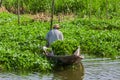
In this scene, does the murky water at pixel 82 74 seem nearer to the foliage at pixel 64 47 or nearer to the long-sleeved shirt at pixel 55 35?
the foliage at pixel 64 47

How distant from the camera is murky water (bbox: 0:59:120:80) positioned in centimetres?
1351

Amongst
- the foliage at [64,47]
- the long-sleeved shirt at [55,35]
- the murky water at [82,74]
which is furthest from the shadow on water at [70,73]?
the long-sleeved shirt at [55,35]

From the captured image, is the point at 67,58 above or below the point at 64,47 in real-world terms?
below

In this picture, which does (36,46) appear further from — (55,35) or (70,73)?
(70,73)

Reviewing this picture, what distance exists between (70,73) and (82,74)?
458 mm

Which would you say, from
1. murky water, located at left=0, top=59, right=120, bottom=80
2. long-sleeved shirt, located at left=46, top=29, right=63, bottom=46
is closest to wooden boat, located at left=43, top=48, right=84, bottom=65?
murky water, located at left=0, top=59, right=120, bottom=80

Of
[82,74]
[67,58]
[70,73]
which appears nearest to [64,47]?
[67,58]

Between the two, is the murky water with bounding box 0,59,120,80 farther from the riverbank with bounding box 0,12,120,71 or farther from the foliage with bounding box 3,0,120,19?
the foliage with bounding box 3,0,120,19

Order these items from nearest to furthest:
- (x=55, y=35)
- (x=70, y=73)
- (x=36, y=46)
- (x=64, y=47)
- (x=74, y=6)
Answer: (x=70, y=73), (x=64, y=47), (x=55, y=35), (x=36, y=46), (x=74, y=6)

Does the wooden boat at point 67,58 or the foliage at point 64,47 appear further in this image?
the foliage at point 64,47

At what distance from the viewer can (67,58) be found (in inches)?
568

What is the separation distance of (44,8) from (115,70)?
23418 millimetres

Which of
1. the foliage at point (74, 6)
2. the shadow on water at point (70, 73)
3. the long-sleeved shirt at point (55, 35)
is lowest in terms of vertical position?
the shadow on water at point (70, 73)

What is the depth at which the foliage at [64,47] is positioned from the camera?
14875 mm
